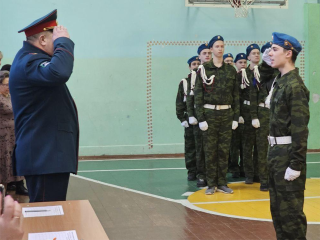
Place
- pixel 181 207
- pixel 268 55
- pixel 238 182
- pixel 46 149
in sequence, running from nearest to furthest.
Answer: pixel 46 149 → pixel 268 55 → pixel 181 207 → pixel 238 182

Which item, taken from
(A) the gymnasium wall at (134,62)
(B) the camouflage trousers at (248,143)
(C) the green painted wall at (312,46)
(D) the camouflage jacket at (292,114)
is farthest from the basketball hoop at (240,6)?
(D) the camouflage jacket at (292,114)

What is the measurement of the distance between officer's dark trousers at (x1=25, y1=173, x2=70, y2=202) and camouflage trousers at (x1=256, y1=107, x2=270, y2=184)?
4.30 meters

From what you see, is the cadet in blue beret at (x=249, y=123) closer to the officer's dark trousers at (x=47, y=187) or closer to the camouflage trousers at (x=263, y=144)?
the camouflage trousers at (x=263, y=144)

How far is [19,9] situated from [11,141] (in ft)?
13.6

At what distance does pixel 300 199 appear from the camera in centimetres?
354

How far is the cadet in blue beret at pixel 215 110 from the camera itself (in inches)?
253

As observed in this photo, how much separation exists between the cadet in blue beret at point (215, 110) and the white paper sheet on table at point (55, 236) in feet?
14.7

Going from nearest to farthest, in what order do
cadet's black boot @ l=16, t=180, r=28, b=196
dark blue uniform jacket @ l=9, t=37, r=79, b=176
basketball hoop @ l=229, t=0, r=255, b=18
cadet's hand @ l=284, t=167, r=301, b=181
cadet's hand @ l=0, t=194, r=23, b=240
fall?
cadet's hand @ l=0, t=194, r=23, b=240, dark blue uniform jacket @ l=9, t=37, r=79, b=176, cadet's hand @ l=284, t=167, r=301, b=181, cadet's black boot @ l=16, t=180, r=28, b=196, basketball hoop @ l=229, t=0, r=255, b=18

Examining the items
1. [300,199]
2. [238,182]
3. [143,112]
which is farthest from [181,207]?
[143,112]

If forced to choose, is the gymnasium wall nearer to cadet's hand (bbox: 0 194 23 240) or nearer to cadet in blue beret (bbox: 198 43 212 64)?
cadet in blue beret (bbox: 198 43 212 64)

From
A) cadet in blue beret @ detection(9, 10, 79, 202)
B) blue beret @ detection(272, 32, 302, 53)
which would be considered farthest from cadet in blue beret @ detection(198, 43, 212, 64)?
cadet in blue beret @ detection(9, 10, 79, 202)

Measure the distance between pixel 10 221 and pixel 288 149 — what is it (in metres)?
2.48

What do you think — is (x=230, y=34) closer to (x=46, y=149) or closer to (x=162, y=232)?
(x=162, y=232)

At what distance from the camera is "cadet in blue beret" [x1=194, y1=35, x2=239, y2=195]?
642cm
